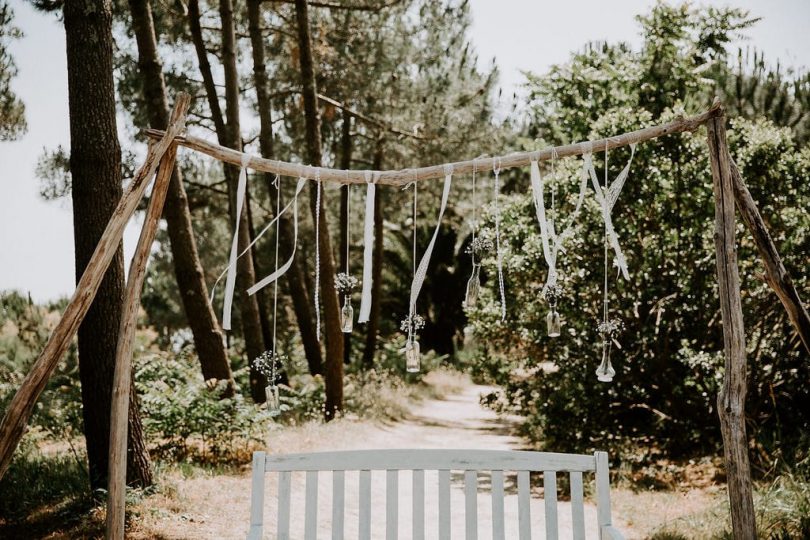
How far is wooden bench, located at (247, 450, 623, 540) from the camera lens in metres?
2.92

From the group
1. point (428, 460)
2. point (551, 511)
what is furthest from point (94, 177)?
point (551, 511)

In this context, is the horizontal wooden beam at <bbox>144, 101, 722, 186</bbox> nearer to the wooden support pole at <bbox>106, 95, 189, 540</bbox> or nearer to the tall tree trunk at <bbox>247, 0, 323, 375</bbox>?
the wooden support pole at <bbox>106, 95, 189, 540</bbox>

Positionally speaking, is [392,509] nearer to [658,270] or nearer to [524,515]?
[524,515]

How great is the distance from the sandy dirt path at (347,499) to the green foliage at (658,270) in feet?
4.45

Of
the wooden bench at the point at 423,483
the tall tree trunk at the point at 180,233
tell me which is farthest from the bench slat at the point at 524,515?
the tall tree trunk at the point at 180,233

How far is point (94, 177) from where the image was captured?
4.95 meters

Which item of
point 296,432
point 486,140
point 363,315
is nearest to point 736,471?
→ point 363,315

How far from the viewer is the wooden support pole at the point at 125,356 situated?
3.18m

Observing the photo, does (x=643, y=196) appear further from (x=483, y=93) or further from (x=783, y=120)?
(x=483, y=93)

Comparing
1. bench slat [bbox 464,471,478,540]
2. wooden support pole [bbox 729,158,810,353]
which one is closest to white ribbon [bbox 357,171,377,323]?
bench slat [bbox 464,471,478,540]

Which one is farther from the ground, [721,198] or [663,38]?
[663,38]

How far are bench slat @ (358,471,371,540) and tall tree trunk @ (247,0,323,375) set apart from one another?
816 cm

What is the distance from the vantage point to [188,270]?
7.37 m

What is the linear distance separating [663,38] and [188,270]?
6.02m
